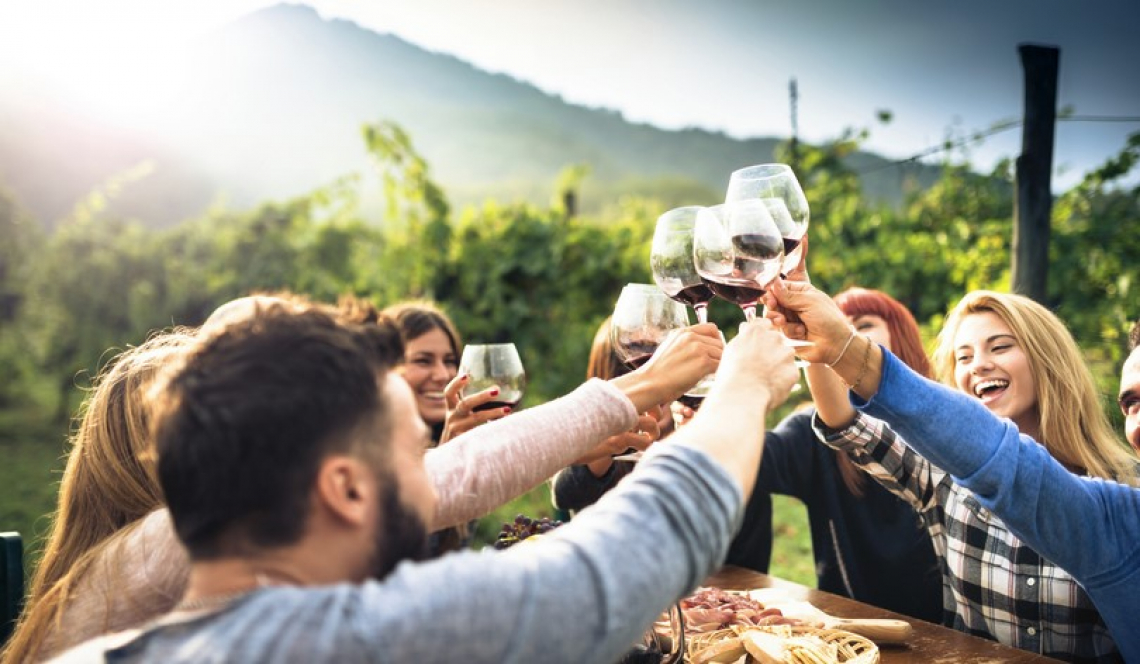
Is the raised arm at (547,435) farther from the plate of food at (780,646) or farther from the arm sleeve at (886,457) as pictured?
the arm sleeve at (886,457)

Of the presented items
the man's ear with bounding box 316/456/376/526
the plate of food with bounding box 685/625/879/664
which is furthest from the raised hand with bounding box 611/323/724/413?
the man's ear with bounding box 316/456/376/526

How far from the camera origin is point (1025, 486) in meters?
1.68

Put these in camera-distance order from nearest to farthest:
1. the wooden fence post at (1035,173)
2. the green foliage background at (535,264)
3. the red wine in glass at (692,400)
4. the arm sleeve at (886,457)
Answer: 1. the red wine in glass at (692,400)
2. the arm sleeve at (886,457)
3. the wooden fence post at (1035,173)
4. the green foliage background at (535,264)

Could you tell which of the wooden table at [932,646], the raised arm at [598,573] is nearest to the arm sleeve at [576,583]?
the raised arm at [598,573]

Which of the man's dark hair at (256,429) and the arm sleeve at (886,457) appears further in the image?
the arm sleeve at (886,457)

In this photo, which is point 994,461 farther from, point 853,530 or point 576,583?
point 853,530

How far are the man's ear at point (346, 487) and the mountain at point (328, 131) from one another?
1097 centimetres

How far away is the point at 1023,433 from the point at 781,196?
56.7 inches

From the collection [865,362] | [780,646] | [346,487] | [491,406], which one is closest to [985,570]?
[780,646]

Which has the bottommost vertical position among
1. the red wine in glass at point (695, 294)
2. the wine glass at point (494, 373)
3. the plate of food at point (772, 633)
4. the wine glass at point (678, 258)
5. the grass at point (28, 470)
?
the grass at point (28, 470)

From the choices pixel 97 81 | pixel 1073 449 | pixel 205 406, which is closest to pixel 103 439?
pixel 205 406

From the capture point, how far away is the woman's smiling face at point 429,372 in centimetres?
373

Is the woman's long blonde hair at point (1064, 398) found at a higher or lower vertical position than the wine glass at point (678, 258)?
lower

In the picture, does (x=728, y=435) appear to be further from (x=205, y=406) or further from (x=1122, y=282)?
(x=1122, y=282)
